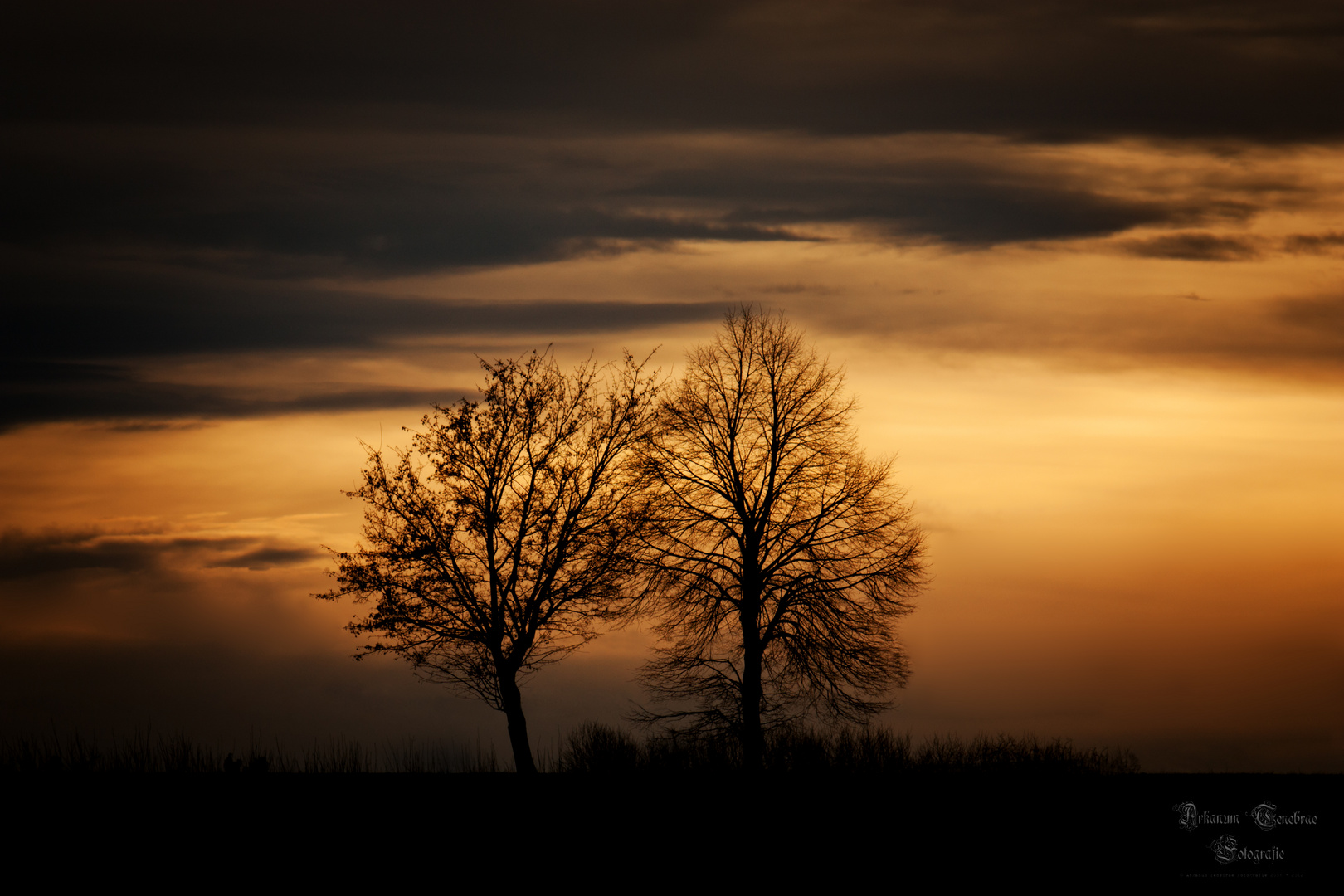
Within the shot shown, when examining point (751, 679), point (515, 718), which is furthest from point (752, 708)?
point (515, 718)

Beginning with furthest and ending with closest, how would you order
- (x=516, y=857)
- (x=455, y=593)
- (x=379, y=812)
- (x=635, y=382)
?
1. (x=635, y=382)
2. (x=455, y=593)
3. (x=379, y=812)
4. (x=516, y=857)

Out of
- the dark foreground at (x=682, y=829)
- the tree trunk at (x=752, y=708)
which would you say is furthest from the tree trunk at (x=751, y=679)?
the dark foreground at (x=682, y=829)

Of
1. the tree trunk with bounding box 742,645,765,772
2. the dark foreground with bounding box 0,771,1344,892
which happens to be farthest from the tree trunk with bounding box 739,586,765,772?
the dark foreground with bounding box 0,771,1344,892

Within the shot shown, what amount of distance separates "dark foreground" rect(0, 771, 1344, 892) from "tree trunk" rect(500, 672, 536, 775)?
361 cm

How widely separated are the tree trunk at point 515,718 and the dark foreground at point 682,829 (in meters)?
3.61

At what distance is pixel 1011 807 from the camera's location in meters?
20.6

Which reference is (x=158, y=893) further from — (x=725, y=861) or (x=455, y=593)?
(x=455, y=593)

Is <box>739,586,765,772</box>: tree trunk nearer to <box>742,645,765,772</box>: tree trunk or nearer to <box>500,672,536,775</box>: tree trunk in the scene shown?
<box>742,645,765,772</box>: tree trunk

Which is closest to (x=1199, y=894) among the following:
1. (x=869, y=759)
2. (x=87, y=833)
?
(x=869, y=759)

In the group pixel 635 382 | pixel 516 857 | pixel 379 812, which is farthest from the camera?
pixel 635 382

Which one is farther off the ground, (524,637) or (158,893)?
(524,637)

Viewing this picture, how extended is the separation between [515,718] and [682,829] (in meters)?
9.09

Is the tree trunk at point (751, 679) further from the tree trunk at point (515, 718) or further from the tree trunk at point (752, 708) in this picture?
the tree trunk at point (515, 718)

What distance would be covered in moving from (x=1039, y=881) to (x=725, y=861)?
489 cm
